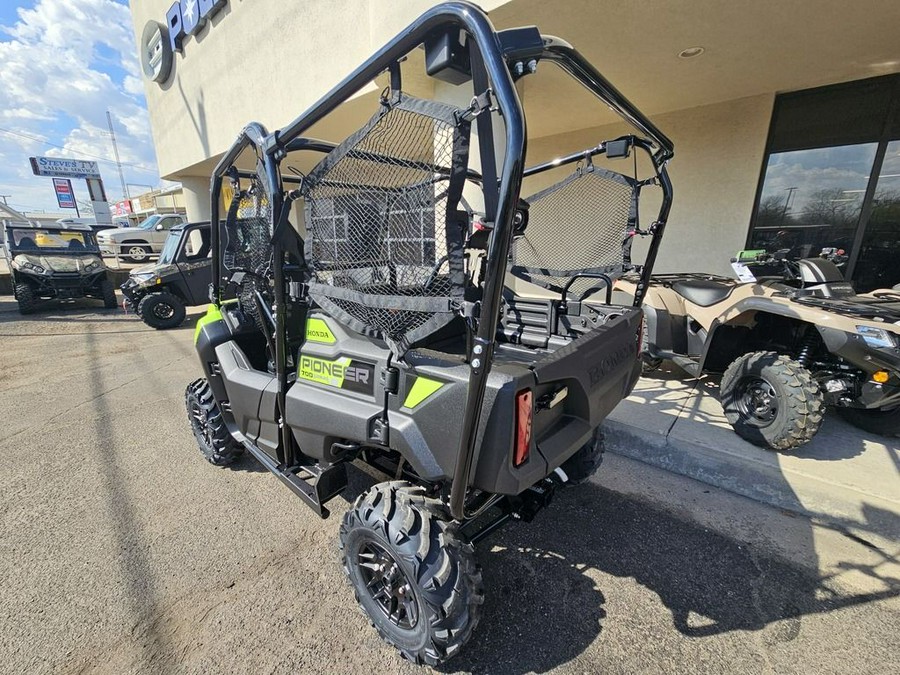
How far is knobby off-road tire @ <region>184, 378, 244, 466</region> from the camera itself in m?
2.98

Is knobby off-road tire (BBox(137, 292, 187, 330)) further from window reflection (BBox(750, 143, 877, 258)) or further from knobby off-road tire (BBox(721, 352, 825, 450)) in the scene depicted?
window reflection (BBox(750, 143, 877, 258))

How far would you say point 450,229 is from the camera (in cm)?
123

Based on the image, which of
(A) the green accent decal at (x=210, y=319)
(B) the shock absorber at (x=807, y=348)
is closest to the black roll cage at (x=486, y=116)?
(A) the green accent decal at (x=210, y=319)

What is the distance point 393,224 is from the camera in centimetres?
154

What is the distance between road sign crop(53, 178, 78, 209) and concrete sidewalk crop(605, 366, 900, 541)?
51.9m

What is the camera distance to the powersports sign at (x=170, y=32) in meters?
10.2

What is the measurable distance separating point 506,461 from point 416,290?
0.70 meters

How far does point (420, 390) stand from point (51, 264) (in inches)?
462

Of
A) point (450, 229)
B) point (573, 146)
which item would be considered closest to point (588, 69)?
point (450, 229)

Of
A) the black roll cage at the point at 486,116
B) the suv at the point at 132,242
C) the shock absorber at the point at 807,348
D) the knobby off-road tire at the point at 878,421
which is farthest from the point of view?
the suv at the point at 132,242

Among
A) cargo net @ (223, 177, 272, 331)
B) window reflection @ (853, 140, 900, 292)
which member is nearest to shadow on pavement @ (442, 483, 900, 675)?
cargo net @ (223, 177, 272, 331)

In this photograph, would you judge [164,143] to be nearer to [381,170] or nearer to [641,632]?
[381,170]

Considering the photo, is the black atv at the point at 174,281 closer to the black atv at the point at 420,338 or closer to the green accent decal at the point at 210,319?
the green accent decal at the point at 210,319

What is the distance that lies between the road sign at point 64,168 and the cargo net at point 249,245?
4725cm
